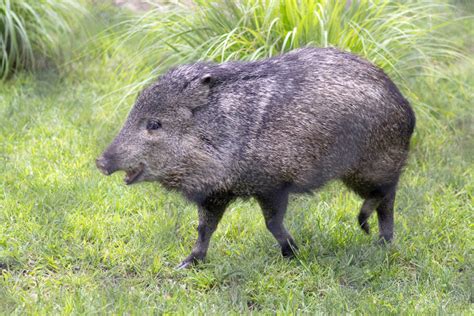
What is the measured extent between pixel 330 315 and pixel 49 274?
4.80ft

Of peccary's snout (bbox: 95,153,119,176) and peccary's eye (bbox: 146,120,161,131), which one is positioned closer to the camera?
peccary's snout (bbox: 95,153,119,176)

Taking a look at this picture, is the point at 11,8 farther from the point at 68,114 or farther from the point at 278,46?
the point at 278,46

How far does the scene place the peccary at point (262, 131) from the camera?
349 cm

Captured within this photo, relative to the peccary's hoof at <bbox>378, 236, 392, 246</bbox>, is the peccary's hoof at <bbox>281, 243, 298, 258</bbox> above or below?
above

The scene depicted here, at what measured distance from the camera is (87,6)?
6332 millimetres

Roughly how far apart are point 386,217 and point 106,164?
162 centimetres

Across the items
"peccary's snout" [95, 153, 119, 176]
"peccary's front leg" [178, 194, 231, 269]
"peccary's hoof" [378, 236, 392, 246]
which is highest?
"peccary's snout" [95, 153, 119, 176]

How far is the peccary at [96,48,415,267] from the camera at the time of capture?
349cm

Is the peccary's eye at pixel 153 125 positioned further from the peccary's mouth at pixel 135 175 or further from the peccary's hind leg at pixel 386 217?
the peccary's hind leg at pixel 386 217

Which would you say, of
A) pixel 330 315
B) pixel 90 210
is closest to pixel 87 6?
pixel 90 210

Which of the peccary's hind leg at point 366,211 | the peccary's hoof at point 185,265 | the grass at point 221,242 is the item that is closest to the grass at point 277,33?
the grass at point 221,242

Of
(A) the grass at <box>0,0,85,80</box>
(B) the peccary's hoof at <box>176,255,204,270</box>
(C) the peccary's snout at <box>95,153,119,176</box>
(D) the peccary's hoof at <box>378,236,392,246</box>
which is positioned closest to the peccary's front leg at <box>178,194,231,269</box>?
(B) the peccary's hoof at <box>176,255,204,270</box>

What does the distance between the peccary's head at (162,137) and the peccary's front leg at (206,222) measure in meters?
0.25

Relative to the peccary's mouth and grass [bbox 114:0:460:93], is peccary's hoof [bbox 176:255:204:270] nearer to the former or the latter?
the peccary's mouth
